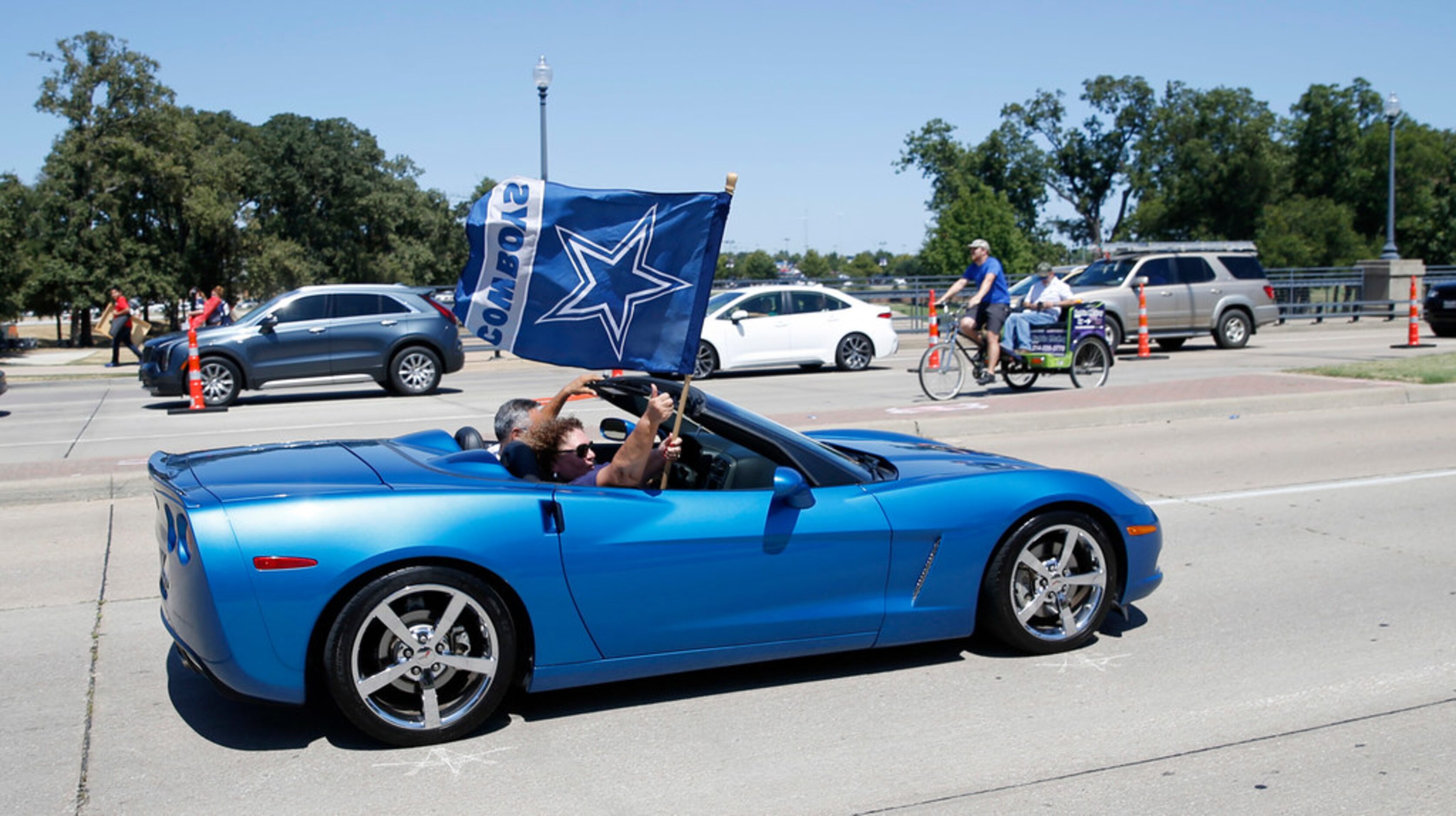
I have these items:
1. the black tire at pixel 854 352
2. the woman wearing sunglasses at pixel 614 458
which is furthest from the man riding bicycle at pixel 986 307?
the woman wearing sunglasses at pixel 614 458

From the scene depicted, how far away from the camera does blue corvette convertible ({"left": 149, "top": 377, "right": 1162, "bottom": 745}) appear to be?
402 centimetres

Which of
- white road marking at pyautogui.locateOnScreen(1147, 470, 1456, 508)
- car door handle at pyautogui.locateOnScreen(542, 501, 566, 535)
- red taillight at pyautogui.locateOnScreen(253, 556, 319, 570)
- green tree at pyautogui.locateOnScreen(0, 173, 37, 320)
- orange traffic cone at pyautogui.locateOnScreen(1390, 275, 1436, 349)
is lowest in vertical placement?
white road marking at pyautogui.locateOnScreen(1147, 470, 1456, 508)

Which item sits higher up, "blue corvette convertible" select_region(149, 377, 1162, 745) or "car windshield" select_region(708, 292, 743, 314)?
"car windshield" select_region(708, 292, 743, 314)

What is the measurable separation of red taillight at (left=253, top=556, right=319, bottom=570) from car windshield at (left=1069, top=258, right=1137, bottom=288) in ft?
67.0

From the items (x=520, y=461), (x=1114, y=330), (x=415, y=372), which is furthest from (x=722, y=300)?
(x=520, y=461)

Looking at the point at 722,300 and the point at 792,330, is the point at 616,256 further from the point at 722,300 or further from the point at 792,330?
the point at 722,300

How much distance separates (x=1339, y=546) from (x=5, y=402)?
63.6ft

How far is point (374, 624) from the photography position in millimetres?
4105

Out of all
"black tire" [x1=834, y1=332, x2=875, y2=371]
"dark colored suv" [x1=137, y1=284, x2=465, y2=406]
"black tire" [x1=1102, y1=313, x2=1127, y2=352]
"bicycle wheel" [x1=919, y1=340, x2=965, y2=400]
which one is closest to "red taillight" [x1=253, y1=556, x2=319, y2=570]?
"bicycle wheel" [x1=919, y1=340, x2=965, y2=400]

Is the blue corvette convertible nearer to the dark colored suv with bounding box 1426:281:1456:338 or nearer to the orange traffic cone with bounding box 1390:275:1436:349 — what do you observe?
the orange traffic cone with bounding box 1390:275:1436:349

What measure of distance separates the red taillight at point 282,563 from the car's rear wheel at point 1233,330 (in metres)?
21.7

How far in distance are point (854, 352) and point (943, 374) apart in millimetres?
6226

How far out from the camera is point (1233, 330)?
75.0 ft

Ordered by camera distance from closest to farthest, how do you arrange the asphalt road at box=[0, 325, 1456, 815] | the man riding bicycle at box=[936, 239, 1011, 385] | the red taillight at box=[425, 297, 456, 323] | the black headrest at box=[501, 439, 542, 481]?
the asphalt road at box=[0, 325, 1456, 815] < the black headrest at box=[501, 439, 542, 481] < the man riding bicycle at box=[936, 239, 1011, 385] < the red taillight at box=[425, 297, 456, 323]
